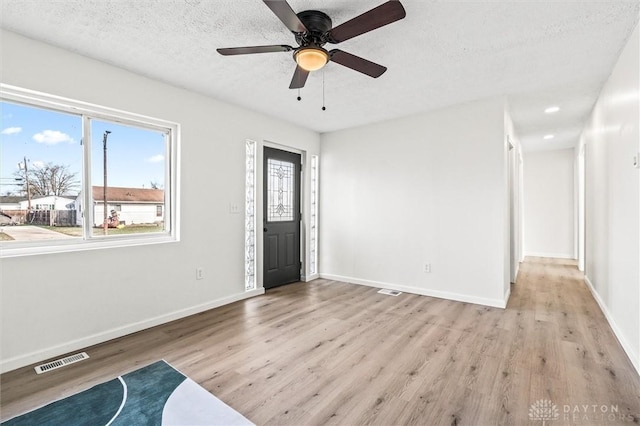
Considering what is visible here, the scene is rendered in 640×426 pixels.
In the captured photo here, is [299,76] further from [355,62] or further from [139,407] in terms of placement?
[139,407]

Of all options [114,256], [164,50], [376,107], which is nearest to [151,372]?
[114,256]

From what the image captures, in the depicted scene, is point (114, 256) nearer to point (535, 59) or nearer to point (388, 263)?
point (388, 263)

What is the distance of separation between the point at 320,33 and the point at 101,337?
3233 mm

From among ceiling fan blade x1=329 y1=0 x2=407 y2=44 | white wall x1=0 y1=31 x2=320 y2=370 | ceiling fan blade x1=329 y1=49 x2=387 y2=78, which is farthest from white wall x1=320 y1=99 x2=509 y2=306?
ceiling fan blade x1=329 y1=0 x2=407 y2=44

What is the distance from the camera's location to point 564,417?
1.84 metres

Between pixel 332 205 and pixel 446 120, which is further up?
pixel 446 120

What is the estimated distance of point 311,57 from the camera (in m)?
2.17

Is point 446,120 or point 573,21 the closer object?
point 573,21

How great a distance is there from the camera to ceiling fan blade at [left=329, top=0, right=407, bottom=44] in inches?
67.2

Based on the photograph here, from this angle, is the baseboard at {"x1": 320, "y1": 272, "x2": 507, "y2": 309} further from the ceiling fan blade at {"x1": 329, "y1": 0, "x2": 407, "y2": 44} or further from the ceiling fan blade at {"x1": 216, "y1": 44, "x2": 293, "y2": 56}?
the ceiling fan blade at {"x1": 216, "y1": 44, "x2": 293, "y2": 56}

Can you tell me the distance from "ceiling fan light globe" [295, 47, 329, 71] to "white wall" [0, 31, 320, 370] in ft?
6.38

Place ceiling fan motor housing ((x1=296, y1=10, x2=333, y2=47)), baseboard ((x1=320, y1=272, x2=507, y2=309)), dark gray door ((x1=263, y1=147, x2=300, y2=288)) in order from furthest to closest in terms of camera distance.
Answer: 1. dark gray door ((x1=263, y1=147, x2=300, y2=288))
2. baseboard ((x1=320, y1=272, x2=507, y2=309))
3. ceiling fan motor housing ((x1=296, y1=10, x2=333, y2=47))

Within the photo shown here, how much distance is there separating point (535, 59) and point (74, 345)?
490 centimetres

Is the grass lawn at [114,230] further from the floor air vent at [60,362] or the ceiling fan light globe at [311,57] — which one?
the ceiling fan light globe at [311,57]
